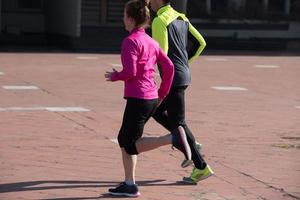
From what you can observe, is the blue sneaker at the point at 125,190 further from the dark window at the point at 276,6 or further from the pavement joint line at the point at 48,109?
the dark window at the point at 276,6

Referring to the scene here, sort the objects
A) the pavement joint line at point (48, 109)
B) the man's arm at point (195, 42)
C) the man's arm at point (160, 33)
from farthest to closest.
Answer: the pavement joint line at point (48, 109), the man's arm at point (195, 42), the man's arm at point (160, 33)

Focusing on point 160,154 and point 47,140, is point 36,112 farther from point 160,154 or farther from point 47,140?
point 160,154

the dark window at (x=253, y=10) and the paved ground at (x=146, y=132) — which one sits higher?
the paved ground at (x=146, y=132)

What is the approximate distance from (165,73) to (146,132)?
12.4ft

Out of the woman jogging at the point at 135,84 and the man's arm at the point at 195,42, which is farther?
the man's arm at the point at 195,42

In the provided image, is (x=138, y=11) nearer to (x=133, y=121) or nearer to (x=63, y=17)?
(x=133, y=121)

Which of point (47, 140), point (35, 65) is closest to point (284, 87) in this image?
point (35, 65)

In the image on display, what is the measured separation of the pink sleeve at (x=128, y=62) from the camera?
6.97m

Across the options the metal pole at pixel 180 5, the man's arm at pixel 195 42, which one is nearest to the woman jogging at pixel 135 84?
A: the man's arm at pixel 195 42

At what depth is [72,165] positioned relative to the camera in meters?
8.52

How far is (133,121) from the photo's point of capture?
23.4 ft

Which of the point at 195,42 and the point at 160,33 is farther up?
the point at 160,33

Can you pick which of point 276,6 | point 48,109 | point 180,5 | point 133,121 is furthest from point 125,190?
point 276,6

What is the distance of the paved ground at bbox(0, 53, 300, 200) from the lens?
7.64 meters
